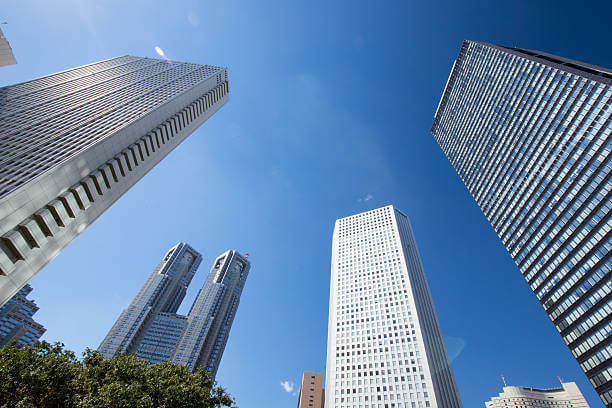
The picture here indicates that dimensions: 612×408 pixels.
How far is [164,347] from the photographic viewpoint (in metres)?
136

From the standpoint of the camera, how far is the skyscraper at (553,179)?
67312 mm

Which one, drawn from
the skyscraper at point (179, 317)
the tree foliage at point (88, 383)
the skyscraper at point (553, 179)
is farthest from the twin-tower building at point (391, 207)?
the tree foliage at point (88, 383)

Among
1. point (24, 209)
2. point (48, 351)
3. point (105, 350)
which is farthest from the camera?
point (105, 350)

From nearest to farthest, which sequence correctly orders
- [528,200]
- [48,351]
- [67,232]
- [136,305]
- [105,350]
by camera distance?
[48,351] < [67,232] < [528,200] < [105,350] < [136,305]

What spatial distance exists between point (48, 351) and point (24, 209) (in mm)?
14273

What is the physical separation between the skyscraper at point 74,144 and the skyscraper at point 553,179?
95315 millimetres

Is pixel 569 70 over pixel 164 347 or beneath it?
over

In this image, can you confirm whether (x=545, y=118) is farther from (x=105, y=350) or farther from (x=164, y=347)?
(x=105, y=350)

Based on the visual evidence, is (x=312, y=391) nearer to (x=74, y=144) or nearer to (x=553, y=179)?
(x=553, y=179)

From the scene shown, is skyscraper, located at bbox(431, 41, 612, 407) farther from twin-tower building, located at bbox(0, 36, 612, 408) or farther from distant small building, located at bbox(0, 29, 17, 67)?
distant small building, located at bbox(0, 29, 17, 67)

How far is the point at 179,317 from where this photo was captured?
149 metres

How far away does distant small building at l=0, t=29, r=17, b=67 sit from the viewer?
60.2 meters

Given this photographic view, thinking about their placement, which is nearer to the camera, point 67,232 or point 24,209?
point 24,209

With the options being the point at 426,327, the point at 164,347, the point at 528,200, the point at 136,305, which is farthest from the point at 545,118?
the point at 136,305
